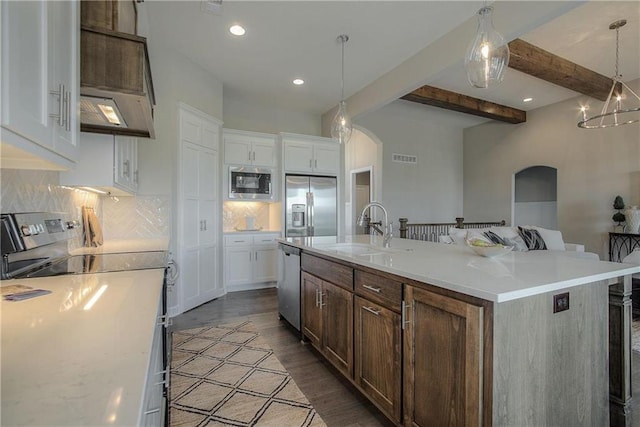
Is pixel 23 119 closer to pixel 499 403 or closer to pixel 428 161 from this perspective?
pixel 499 403

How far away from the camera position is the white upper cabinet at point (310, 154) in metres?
5.17

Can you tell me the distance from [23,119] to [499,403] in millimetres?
1766

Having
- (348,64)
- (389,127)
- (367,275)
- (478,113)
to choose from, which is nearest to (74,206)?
(367,275)

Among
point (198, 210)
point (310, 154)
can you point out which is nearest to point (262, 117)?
point (310, 154)

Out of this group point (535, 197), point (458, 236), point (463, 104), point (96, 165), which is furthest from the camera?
point (535, 197)

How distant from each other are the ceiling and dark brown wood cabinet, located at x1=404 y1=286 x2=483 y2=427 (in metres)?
2.59

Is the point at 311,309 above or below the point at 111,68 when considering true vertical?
below

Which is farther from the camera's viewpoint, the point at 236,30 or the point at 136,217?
the point at 136,217

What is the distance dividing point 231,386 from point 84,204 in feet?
6.34

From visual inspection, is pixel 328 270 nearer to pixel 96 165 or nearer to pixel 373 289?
pixel 373 289

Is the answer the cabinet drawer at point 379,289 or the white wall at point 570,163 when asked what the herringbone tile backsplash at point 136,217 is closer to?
the cabinet drawer at point 379,289

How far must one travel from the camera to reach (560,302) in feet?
4.43

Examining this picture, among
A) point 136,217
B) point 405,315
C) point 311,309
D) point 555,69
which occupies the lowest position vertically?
point 311,309

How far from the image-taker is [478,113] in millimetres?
5785
